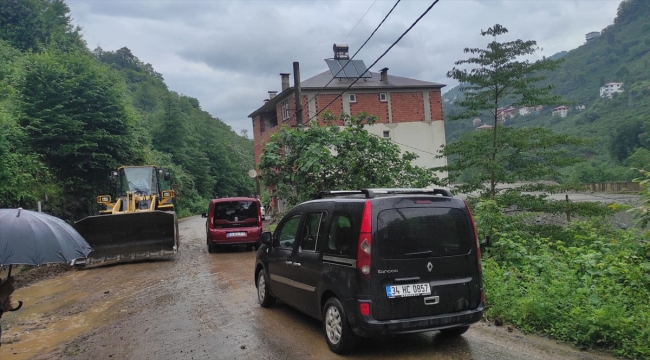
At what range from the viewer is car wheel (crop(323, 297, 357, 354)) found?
5078 millimetres

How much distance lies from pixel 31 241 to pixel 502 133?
13.6 metres

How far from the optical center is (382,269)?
4.88 metres

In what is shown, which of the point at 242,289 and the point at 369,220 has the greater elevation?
the point at 369,220

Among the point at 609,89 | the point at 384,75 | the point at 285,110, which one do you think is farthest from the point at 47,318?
the point at 609,89

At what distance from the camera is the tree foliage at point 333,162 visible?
1408 cm

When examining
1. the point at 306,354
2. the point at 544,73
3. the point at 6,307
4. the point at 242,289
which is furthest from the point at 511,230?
the point at 6,307

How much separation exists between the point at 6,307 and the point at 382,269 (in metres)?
4.11

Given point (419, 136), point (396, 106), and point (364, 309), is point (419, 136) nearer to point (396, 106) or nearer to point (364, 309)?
point (396, 106)

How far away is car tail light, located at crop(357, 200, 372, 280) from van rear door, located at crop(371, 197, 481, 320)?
7cm

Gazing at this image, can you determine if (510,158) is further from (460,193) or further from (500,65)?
(500,65)

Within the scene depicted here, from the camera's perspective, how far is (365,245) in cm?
489

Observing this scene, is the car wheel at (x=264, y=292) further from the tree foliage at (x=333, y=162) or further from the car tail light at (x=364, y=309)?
the tree foliage at (x=333, y=162)

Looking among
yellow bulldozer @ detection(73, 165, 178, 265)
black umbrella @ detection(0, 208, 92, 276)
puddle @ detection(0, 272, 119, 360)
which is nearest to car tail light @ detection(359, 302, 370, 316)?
black umbrella @ detection(0, 208, 92, 276)

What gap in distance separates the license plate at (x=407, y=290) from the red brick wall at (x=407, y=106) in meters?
31.7
